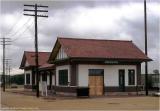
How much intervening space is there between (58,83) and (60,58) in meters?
3.32

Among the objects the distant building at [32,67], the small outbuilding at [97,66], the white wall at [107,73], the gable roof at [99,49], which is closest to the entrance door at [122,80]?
the small outbuilding at [97,66]

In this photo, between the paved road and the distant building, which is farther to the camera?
the distant building

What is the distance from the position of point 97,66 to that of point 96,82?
1562mm

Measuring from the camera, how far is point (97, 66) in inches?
1599

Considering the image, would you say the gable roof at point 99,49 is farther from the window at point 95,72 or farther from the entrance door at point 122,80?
the entrance door at point 122,80

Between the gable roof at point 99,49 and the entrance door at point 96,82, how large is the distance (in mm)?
1732

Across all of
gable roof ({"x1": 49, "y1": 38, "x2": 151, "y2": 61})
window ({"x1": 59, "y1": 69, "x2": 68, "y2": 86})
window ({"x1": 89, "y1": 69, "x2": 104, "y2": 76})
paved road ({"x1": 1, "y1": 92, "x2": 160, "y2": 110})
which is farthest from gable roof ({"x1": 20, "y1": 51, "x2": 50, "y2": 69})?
paved road ({"x1": 1, "y1": 92, "x2": 160, "y2": 110})

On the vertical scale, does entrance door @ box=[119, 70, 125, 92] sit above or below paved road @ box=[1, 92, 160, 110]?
above

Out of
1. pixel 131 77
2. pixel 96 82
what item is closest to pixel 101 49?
pixel 96 82

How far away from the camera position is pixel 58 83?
149 feet

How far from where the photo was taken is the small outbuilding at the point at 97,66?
3997 centimetres

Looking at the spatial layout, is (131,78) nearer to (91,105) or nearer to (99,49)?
(99,49)

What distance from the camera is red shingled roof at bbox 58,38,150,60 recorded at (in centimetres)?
4022

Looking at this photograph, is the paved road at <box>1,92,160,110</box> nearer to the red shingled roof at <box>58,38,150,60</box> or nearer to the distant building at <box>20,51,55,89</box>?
Result: the red shingled roof at <box>58,38,150,60</box>
